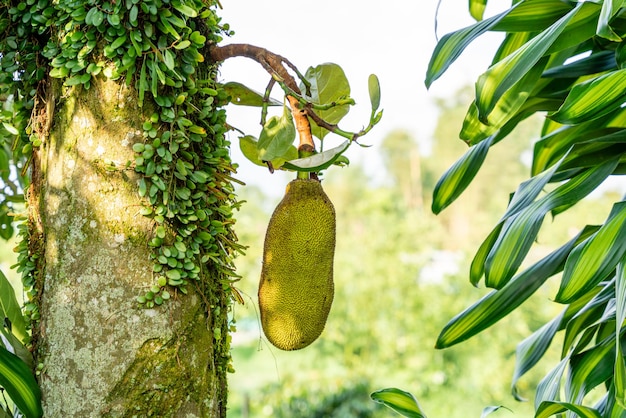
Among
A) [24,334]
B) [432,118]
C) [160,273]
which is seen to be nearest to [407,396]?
[160,273]

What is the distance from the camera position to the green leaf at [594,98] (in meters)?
0.62

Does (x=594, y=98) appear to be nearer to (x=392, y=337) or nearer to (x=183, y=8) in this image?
(x=183, y=8)

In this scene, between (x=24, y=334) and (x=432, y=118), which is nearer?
(x=24, y=334)

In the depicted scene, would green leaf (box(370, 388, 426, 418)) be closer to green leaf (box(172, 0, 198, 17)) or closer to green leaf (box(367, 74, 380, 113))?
green leaf (box(367, 74, 380, 113))

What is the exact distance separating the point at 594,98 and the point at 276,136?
Answer: 0.35 meters

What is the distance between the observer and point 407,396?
778 millimetres

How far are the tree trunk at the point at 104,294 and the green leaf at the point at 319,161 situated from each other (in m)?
0.17

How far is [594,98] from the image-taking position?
62cm

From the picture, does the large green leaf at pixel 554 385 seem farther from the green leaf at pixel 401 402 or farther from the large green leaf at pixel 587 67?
the large green leaf at pixel 587 67

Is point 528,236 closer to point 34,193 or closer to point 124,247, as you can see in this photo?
point 124,247

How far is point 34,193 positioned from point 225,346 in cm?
30

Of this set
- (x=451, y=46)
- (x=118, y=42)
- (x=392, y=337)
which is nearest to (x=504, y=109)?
(x=451, y=46)

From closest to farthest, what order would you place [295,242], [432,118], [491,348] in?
[295,242] < [491,348] < [432,118]

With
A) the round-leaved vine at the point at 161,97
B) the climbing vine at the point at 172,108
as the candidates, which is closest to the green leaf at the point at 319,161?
the climbing vine at the point at 172,108
